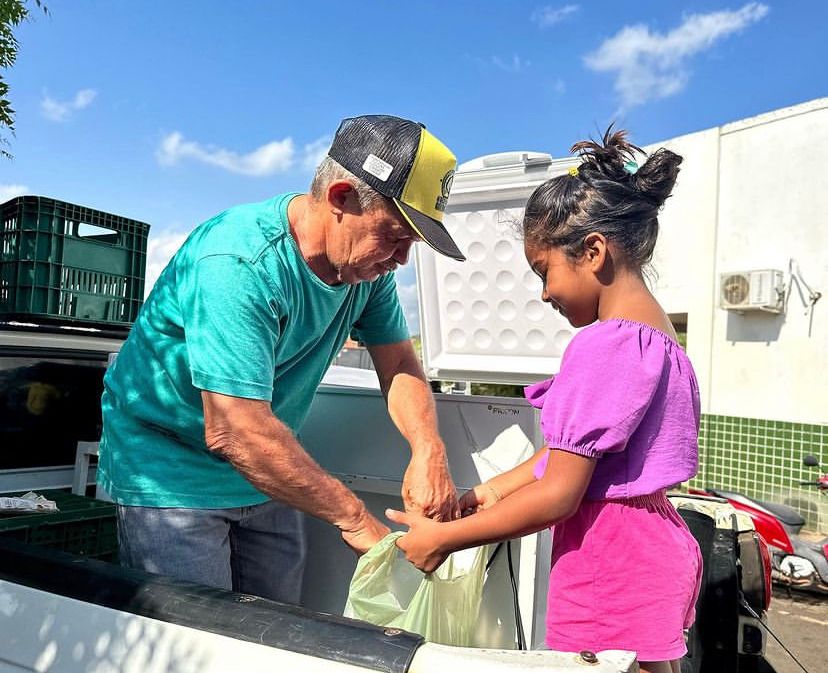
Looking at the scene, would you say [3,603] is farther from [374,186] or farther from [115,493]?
[374,186]

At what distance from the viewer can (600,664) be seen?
1028 millimetres

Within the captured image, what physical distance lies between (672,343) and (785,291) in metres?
7.08

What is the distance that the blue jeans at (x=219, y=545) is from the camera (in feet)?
5.96

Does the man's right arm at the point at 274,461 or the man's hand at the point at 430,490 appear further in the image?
the man's hand at the point at 430,490

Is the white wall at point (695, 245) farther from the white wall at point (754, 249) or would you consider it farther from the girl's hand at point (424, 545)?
the girl's hand at point (424, 545)

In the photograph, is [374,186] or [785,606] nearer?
[374,186]

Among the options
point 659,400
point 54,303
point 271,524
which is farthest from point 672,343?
point 54,303

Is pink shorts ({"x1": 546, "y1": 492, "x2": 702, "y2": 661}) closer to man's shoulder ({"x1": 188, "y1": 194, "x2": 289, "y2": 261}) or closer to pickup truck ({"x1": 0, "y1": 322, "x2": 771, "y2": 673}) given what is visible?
pickup truck ({"x1": 0, "y1": 322, "x2": 771, "y2": 673})

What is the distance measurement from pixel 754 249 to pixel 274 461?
775 cm

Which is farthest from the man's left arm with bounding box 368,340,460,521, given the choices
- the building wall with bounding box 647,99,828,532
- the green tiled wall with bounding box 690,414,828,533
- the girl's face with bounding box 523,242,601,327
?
the green tiled wall with bounding box 690,414,828,533

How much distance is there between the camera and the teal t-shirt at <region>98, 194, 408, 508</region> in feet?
5.32

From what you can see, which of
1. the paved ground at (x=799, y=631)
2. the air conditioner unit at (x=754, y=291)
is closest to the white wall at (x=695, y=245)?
the air conditioner unit at (x=754, y=291)

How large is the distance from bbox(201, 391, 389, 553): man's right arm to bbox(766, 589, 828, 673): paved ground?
11.8 ft

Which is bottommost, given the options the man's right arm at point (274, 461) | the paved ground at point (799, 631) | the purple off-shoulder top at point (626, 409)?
the paved ground at point (799, 631)
